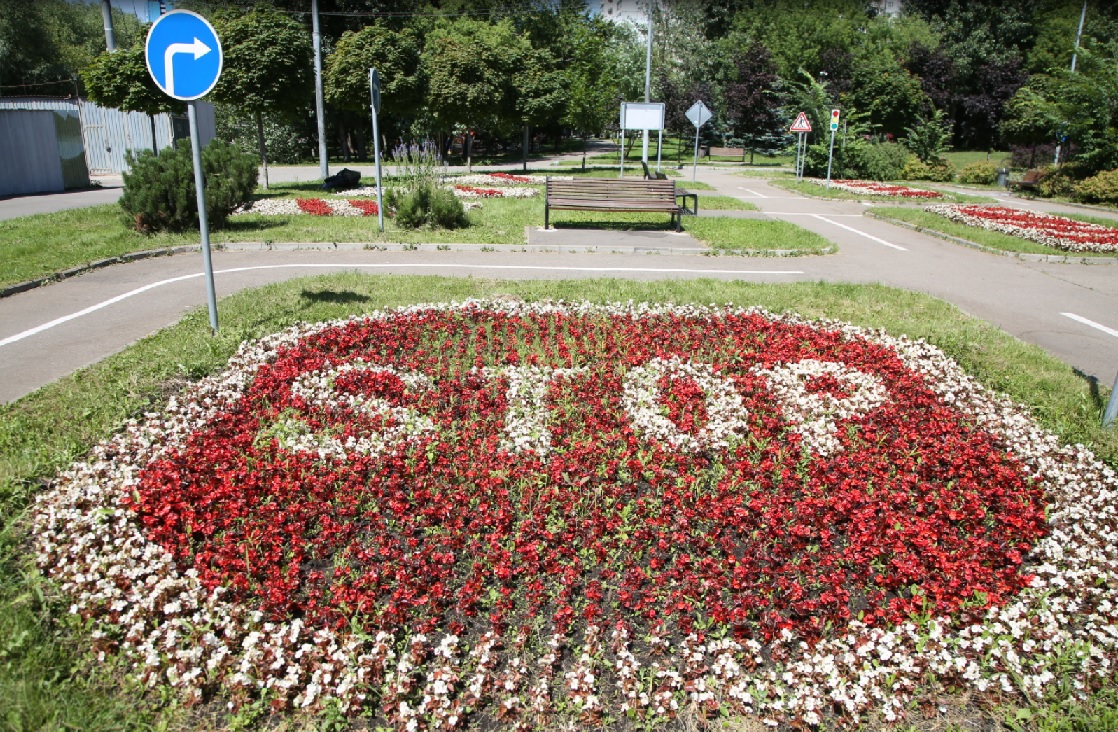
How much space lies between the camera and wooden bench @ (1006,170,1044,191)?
3002cm

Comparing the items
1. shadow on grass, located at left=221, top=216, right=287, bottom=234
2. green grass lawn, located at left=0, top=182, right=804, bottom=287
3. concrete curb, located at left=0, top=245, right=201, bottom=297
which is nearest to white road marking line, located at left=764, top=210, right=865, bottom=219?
green grass lawn, located at left=0, top=182, right=804, bottom=287

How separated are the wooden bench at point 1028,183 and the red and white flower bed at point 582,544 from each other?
28.1 meters

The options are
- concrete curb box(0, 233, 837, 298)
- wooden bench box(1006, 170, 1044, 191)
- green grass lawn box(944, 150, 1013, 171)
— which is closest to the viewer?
concrete curb box(0, 233, 837, 298)

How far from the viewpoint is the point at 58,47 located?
59531 mm

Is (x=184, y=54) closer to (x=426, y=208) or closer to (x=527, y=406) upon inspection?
(x=527, y=406)

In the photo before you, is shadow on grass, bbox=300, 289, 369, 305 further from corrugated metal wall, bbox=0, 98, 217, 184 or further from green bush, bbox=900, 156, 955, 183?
green bush, bbox=900, 156, 955, 183

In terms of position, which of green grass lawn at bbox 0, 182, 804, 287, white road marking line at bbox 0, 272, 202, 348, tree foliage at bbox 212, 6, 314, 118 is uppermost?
tree foliage at bbox 212, 6, 314, 118

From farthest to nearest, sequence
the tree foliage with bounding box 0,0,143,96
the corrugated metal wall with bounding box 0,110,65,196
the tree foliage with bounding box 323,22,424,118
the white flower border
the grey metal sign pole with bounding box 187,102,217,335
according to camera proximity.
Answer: the tree foliage with bounding box 0,0,143,96
the tree foliage with bounding box 323,22,424,118
the white flower border
the corrugated metal wall with bounding box 0,110,65,196
the grey metal sign pole with bounding box 187,102,217,335

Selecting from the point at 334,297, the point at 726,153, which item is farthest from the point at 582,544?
the point at 726,153

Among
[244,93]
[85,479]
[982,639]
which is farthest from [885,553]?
Answer: [244,93]

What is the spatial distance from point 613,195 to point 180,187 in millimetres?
8220

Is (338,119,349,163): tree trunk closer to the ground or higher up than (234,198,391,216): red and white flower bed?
higher up

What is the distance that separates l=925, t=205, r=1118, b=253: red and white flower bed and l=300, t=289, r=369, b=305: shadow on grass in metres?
13.5

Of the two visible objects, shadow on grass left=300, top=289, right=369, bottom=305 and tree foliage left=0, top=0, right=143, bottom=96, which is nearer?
shadow on grass left=300, top=289, right=369, bottom=305
